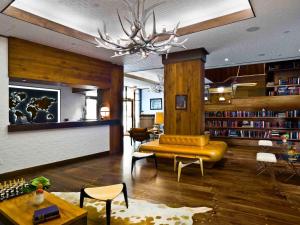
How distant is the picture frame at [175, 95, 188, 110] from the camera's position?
5505 mm

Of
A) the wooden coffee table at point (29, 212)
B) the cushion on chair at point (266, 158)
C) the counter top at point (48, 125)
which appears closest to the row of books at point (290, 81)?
the cushion on chair at point (266, 158)

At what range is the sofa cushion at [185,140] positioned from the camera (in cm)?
506

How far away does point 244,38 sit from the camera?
15.0 ft

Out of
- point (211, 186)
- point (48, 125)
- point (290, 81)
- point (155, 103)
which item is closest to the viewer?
point (211, 186)

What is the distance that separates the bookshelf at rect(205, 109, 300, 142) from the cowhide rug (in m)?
5.80

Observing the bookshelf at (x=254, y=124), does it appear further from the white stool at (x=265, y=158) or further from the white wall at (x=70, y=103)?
the white wall at (x=70, y=103)

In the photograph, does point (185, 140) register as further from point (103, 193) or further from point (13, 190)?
point (13, 190)

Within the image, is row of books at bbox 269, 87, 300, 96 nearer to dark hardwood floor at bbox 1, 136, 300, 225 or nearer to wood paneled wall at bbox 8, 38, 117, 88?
dark hardwood floor at bbox 1, 136, 300, 225

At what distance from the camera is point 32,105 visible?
641 cm

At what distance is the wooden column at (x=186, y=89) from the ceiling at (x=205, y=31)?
508 millimetres

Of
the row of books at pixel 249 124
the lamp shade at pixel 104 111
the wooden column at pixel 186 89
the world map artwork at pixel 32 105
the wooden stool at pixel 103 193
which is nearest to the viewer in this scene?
the wooden stool at pixel 103 193

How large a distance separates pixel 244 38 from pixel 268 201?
3.50 meters

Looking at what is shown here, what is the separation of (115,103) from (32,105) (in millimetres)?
2685

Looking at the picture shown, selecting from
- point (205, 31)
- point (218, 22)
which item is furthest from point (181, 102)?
point (218, 22)
